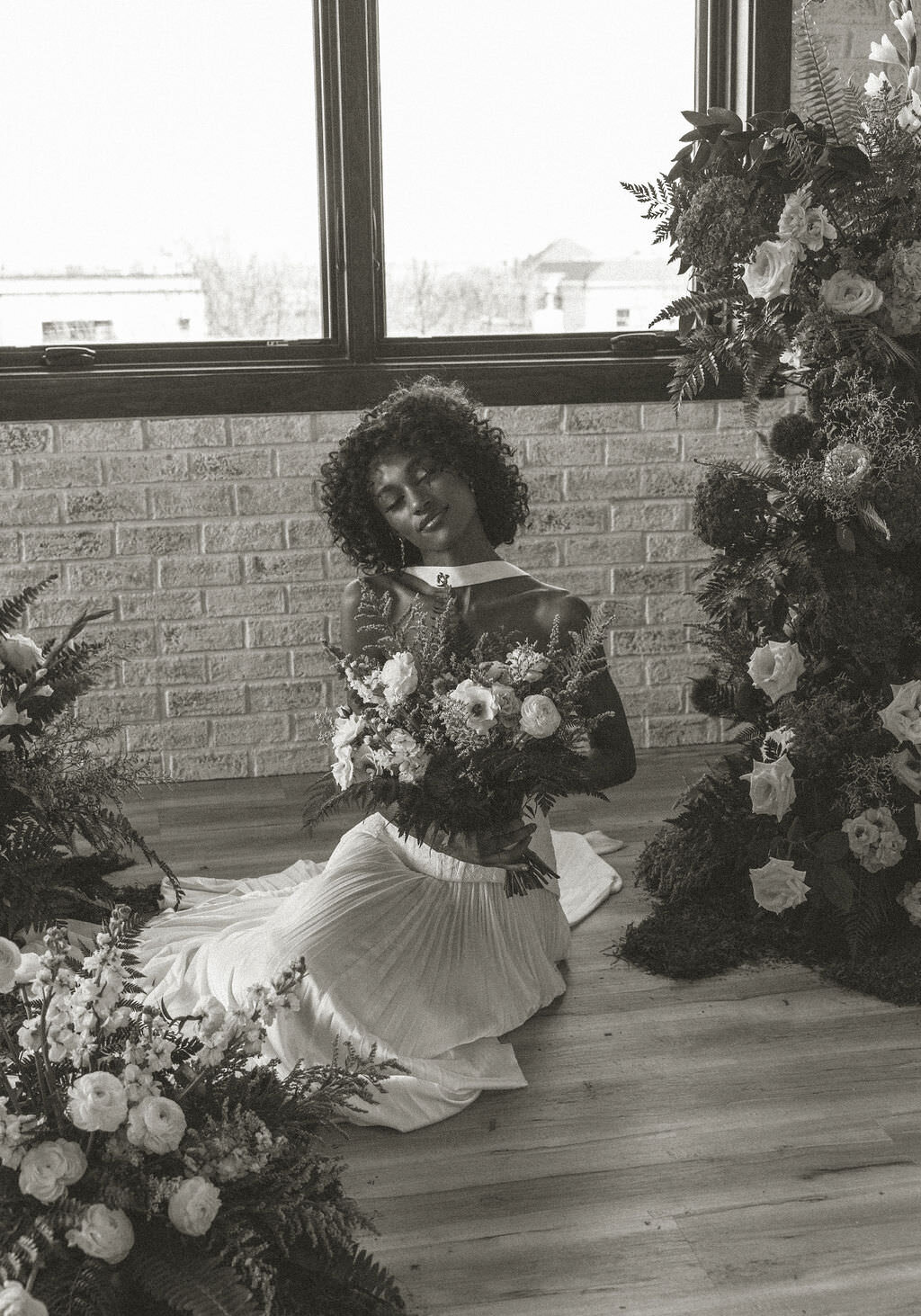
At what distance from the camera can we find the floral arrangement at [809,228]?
2.85 meters

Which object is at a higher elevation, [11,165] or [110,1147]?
[11,165]

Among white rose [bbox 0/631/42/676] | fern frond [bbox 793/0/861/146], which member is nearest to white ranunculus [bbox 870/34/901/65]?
fern frond [bbox 793/0/861/146]

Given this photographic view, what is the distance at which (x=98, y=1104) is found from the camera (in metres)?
1.72

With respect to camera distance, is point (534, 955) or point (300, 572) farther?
point (300, 572)

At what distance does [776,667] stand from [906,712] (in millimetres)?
292

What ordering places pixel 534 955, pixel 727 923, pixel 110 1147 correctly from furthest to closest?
1. pixel 727 923
2. pixel 534 955
3. pixel 110 1147

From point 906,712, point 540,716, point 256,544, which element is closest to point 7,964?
point 540,716

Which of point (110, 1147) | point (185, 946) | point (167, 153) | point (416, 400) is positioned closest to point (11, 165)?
point (167, 153)

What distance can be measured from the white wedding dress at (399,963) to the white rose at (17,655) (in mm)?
683

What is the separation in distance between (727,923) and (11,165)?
3312mm

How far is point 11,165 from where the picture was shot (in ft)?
14.6

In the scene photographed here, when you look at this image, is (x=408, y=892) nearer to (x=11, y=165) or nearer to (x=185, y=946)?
(x=185, y=946)

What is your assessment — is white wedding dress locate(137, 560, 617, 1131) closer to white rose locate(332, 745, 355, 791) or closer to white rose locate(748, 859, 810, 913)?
white rose locate(332, 745, 355, 791)

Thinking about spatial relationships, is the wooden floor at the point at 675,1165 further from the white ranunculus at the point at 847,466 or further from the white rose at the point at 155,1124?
the white ranunculus at the point at 847,466
